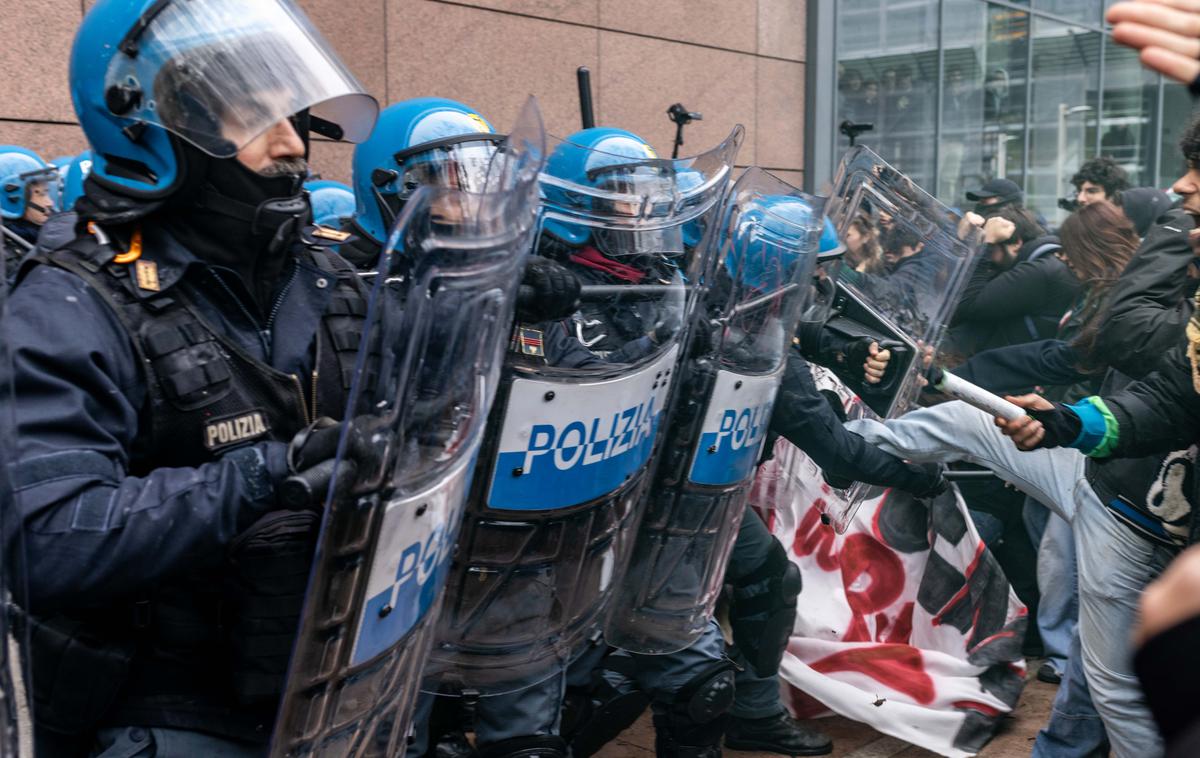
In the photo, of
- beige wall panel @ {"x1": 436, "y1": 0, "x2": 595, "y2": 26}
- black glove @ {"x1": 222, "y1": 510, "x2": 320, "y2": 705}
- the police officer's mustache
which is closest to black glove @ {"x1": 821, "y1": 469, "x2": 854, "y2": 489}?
the police officer's mustache

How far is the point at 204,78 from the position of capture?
1.97 metres

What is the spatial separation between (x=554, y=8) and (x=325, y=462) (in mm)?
6895

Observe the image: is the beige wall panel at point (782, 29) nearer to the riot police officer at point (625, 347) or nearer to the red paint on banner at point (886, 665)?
the red paint on banner at point (886, 665)

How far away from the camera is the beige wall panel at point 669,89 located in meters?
8.55

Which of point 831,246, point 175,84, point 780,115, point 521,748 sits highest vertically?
point 780,115

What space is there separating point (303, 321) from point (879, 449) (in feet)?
7.97

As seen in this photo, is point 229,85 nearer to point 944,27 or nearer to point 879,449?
point 879,449

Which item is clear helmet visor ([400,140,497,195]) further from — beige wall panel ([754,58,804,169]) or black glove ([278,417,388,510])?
beige wall panel ([754,58,804,169])

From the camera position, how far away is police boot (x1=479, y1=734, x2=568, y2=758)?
2.69 metres

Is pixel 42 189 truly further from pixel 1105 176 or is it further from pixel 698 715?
pixel 1105 176

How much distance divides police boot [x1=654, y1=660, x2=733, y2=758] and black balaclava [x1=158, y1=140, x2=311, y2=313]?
173 cm

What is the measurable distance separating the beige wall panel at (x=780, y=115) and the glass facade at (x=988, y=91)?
0.71 feet

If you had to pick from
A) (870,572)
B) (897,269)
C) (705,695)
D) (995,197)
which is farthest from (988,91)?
(705,695)

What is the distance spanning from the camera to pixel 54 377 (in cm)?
169
